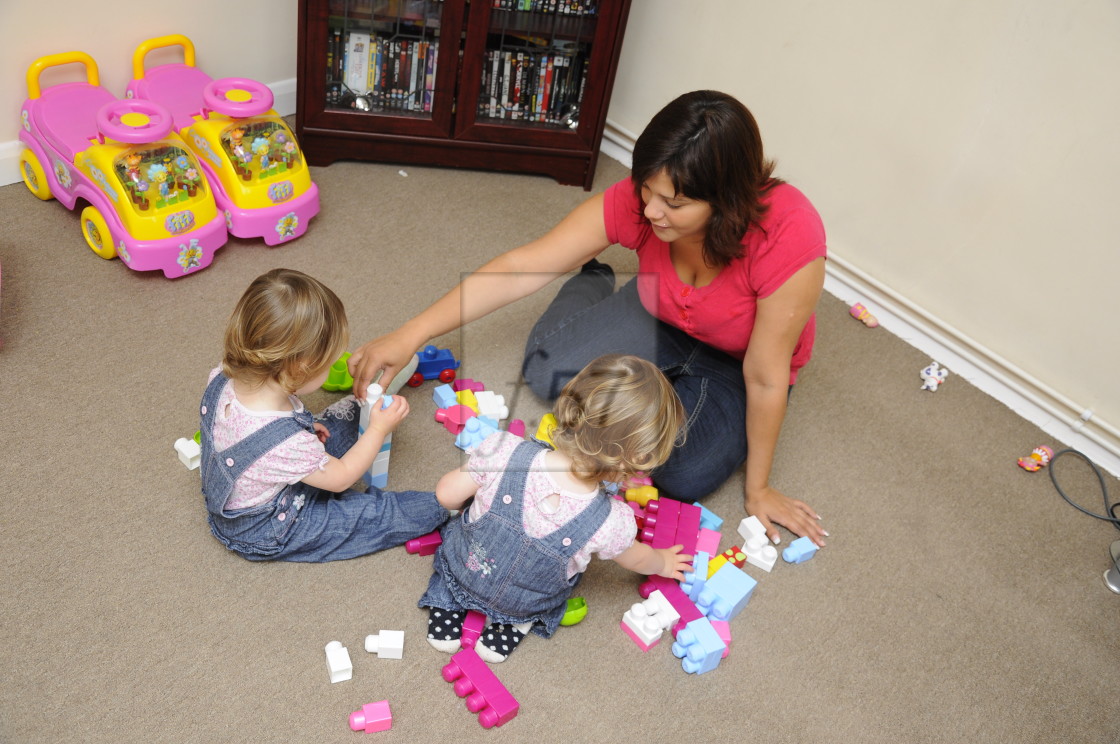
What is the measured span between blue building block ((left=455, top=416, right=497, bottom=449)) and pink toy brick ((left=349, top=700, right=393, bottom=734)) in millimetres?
513

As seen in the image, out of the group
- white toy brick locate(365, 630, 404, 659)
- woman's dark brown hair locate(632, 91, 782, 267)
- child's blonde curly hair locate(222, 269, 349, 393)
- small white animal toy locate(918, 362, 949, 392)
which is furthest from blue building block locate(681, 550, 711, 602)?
small white animal toy locate(918, 362, 949, 392)

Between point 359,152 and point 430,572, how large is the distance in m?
1.40

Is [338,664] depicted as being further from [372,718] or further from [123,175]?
[123,175]

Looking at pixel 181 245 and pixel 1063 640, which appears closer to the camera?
pixel 1063 640

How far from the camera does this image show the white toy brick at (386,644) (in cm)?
134

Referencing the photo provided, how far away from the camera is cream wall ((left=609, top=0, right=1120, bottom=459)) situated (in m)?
1.90

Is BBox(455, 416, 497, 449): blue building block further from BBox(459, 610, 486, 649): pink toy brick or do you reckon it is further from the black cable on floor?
the black cable on floor

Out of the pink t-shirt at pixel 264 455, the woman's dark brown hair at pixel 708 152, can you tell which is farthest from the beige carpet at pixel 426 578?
the woman's dark brown hair at pixel 708 152

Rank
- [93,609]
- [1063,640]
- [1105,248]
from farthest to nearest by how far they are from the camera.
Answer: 1. [1105,248]
2. [1063,640]
3. [93,609]

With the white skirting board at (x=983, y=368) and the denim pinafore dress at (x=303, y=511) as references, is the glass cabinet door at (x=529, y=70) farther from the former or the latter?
the denim pinafore dress at (x=303, y=511)

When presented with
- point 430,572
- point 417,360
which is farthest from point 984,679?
point 417,360

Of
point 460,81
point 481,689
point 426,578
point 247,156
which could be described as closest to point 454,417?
point 426,578

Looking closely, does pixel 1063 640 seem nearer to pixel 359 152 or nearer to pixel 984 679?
pixel 984 679

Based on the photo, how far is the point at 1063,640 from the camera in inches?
64.6
